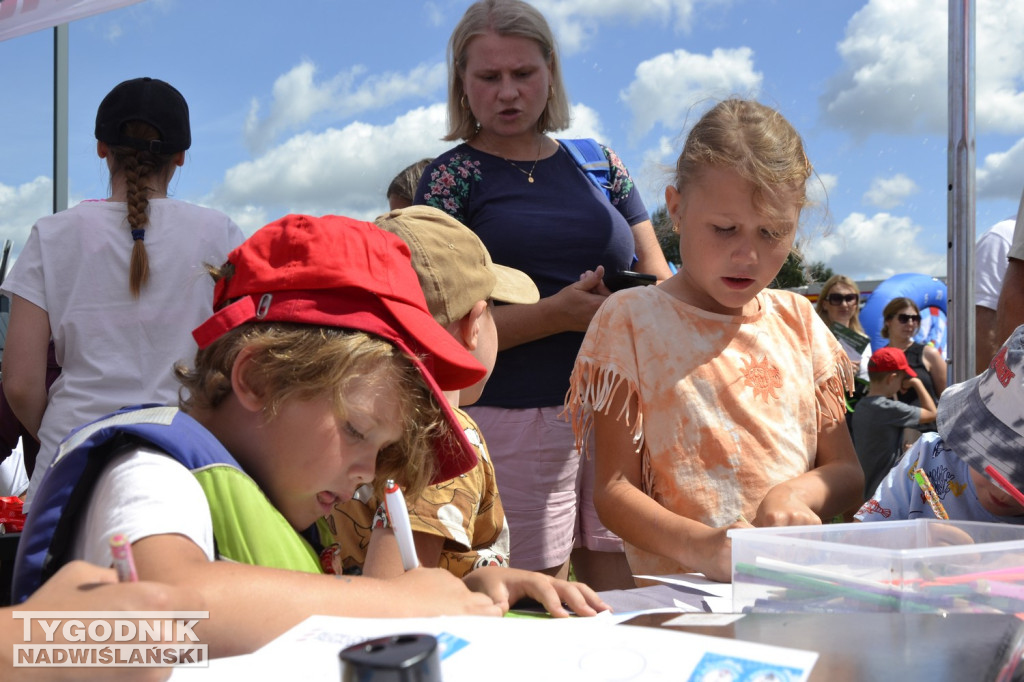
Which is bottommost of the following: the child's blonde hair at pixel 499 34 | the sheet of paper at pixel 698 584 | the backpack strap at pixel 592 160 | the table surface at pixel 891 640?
the sheet of paper at pixel 698 584

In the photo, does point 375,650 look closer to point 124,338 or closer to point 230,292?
point 230,292

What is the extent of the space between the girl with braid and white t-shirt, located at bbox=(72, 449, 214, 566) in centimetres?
130

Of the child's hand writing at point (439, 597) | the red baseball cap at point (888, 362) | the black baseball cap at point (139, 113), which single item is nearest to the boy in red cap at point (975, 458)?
the child's hand writing at point (439, 597)

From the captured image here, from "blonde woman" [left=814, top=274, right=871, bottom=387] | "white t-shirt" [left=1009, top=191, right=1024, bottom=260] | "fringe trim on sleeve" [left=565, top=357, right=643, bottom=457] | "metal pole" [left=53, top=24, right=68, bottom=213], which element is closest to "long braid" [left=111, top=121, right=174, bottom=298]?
"fringe trim on sleeve" [left=565, top=357, right=643, bottom=457]

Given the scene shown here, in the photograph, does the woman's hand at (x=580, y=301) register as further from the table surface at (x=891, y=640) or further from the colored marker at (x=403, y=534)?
the table surface at (x=891, y=640)

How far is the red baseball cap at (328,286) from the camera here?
1068 mm

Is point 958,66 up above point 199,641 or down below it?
above

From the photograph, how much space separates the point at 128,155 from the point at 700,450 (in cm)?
154

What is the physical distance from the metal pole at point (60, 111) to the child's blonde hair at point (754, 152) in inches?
122

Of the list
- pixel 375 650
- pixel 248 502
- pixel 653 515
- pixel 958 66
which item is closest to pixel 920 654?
pixel 375 650

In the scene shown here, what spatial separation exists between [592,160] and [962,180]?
924 millimetres

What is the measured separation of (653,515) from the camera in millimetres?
1463

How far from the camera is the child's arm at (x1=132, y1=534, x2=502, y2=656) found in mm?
771

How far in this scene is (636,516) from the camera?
149 cm
